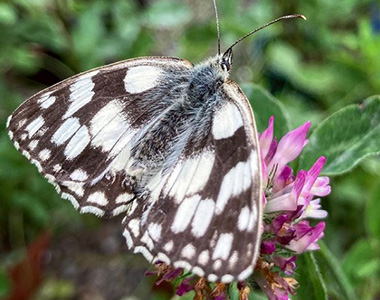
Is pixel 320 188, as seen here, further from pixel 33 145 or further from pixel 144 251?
pixel 33 145

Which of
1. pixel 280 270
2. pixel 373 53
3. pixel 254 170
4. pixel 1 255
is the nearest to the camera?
pixel 254 170

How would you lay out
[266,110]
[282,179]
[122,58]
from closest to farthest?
[282,179], [266,110], [122,58]

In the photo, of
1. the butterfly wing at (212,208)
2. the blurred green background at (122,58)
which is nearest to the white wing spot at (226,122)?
the butterfly wing at (212,208)

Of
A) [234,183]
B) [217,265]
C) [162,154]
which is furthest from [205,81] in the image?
[217,265]

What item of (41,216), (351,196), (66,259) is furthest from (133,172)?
(66,259)

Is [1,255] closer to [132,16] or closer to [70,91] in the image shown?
[132,16]
